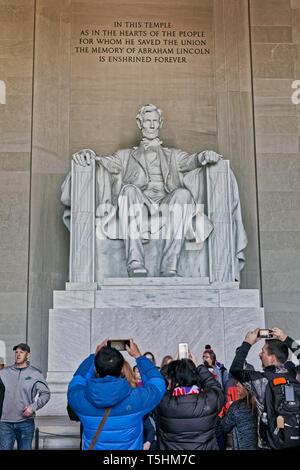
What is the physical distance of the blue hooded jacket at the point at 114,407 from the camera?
319cm

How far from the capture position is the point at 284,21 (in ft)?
35.6

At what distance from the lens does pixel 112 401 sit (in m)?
3.17

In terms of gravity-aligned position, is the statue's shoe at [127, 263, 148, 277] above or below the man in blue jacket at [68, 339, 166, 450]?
above

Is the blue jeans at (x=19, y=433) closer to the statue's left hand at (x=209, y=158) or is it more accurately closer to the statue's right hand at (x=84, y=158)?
the statue's right hand at (x=84, y=158)

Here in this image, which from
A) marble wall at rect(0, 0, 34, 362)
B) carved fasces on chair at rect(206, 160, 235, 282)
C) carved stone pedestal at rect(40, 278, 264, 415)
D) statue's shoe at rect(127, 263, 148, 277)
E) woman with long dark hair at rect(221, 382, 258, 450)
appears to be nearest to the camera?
woman with long dark hair at rect(221, 382, 258, 450)

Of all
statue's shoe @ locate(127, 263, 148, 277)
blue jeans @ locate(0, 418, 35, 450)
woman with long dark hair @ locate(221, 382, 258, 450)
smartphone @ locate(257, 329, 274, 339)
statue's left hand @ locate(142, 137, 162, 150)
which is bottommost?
blue jeans @ locate(0, 418, 35, 450)

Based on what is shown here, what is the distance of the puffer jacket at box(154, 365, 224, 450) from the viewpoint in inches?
135

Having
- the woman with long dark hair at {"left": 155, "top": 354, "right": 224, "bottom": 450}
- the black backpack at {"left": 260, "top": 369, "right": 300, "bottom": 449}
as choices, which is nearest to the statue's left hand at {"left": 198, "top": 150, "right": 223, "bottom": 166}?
the black backpack at {"left": 260, "top": 369, "right": 300, "bottom": 449}

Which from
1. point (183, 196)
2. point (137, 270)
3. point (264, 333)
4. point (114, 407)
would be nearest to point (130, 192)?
point (183, 196)

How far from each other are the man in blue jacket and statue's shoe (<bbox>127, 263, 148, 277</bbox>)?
497cm

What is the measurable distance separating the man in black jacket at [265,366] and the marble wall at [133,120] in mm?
6125

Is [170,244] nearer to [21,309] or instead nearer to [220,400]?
[21,309]

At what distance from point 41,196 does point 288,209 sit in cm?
383

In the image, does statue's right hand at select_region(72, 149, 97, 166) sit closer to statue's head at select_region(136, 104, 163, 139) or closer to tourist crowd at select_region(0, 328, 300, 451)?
statue's head at select_region(136, 104, 163, 139)
